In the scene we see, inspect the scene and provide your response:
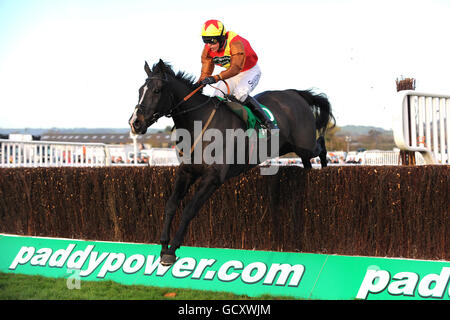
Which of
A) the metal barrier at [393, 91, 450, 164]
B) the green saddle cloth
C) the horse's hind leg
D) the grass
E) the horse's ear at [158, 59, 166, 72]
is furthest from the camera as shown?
the horse's hind leg

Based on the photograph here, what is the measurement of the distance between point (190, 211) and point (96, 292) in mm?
1313

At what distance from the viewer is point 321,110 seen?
7.18 m

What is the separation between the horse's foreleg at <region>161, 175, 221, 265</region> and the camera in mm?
4434

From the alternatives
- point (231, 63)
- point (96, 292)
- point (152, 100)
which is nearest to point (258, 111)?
point (231, 63)

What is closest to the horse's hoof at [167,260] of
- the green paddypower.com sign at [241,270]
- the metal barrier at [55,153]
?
the green paddypower.com sign at [241,270]

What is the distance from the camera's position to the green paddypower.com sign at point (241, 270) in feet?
14.7

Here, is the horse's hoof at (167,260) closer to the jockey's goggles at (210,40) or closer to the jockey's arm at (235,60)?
the jockey's arm at (235,60)

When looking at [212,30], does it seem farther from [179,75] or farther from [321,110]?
[321,110]

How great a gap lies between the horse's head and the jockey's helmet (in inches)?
20.6

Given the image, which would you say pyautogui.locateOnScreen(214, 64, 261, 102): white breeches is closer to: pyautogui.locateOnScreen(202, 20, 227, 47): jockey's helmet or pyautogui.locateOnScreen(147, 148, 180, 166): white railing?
pyautogui.locateOnScreen(202, 20, 227, 47): jockey's helmet

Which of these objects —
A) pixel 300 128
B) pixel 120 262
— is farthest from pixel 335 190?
pixel 120 262

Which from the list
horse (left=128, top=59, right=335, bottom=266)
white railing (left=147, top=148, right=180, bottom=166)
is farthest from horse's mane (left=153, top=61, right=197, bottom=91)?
white railing (left=147, top=148, right=180, bottom=166)

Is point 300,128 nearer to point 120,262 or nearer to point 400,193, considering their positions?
point 400,193
